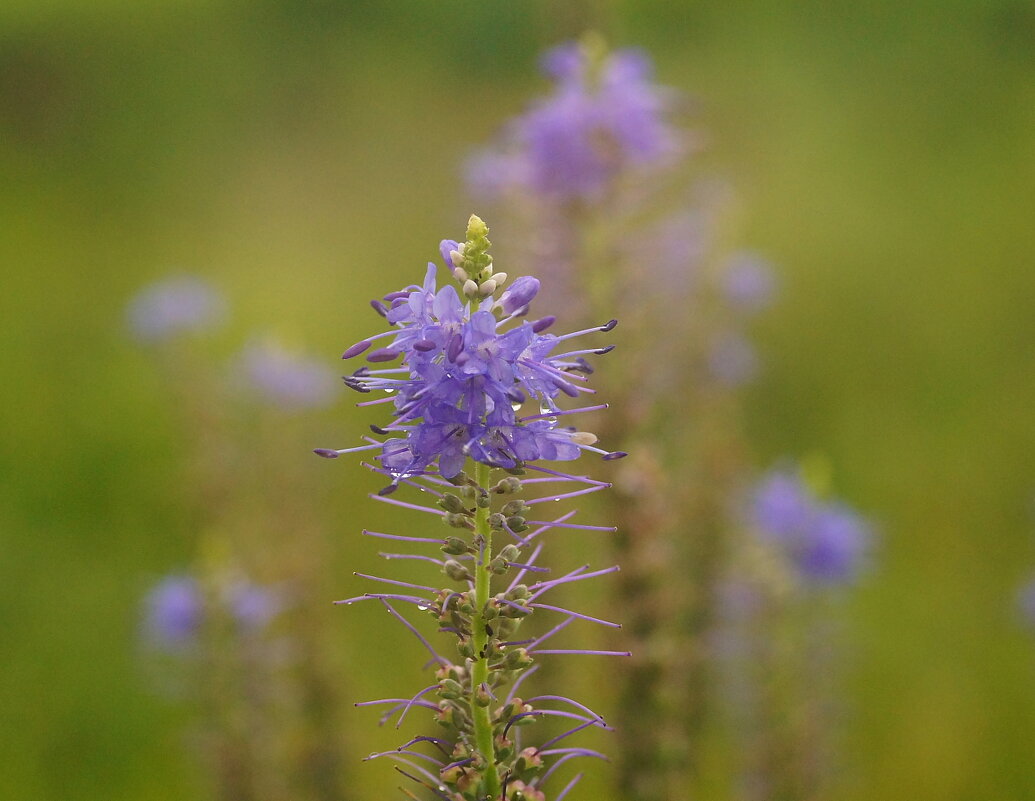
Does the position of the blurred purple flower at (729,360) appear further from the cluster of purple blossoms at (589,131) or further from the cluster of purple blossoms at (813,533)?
the cluster of purple blossoms at (589,131)

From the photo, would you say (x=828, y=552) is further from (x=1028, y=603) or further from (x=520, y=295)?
(x=520, y=295)

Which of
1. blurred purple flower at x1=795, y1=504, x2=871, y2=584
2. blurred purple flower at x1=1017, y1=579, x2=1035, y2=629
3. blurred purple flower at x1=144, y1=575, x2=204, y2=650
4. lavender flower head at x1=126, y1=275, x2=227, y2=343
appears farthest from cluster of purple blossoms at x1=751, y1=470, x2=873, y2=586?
lavender flower head at x1=126, y1=275, x2=227, y2=343

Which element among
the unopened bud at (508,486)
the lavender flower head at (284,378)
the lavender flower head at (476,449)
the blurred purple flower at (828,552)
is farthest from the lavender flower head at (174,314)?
the unopened bud at (508,486)

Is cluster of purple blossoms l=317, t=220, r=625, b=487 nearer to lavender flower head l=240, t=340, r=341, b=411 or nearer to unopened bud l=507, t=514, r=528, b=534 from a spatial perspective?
unopened bud l=507, t=514, r=528, b=534

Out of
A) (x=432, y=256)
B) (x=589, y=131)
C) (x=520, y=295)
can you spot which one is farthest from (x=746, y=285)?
(x=432, y=256)

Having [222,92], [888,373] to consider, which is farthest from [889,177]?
[222,92]

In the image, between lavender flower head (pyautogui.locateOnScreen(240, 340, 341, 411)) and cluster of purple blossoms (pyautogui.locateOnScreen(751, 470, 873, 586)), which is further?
lavender flower head (pyautogui.locateOnScreen(240, 340, 341, 411))
